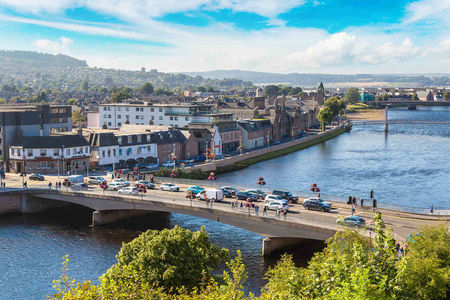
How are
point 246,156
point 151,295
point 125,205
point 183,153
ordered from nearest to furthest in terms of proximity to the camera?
point 151,295, point 125,205, point 183,153, point 246,156

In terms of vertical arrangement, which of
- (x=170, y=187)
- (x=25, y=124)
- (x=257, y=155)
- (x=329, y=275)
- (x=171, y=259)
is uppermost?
(x=25, y=124)

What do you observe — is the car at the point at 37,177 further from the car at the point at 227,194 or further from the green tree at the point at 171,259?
the green tree at the point at 171,259

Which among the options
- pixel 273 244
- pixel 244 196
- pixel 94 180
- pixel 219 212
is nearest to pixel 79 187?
pixel 94 180

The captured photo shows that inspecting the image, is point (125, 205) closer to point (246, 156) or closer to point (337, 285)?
point (337, 285)

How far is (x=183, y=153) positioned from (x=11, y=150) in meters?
28.7

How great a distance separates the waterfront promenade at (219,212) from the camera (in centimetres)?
4438

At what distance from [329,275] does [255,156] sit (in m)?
85.1

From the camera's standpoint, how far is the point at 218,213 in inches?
1948

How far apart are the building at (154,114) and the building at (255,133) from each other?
814 cm

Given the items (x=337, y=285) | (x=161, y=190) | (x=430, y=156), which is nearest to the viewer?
(x=337, y=285)

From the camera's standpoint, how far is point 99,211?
5831 centimetres

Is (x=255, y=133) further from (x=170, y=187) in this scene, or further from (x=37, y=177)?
(x=37, y=177)

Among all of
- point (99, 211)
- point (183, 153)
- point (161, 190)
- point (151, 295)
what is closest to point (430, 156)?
point (183, 153)

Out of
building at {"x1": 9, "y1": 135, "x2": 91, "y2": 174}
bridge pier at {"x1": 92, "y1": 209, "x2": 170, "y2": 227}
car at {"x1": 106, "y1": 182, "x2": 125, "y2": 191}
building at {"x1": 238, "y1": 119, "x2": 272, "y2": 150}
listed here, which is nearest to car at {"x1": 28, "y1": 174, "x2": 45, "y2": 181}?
building at {"x1": 9, "y1": 135, "x2": 91, "y2": 174}
